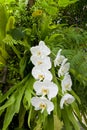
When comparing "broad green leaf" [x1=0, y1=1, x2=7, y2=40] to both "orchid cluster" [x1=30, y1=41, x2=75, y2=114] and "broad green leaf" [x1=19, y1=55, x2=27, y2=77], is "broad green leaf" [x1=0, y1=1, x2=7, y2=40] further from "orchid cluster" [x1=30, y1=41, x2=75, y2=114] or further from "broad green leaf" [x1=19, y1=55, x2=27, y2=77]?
"orchid cluster" [x1=30, y1=41, x2=75, y2=114]

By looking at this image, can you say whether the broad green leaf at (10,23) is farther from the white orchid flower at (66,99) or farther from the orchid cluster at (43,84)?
the white orchid flower at (66,99)

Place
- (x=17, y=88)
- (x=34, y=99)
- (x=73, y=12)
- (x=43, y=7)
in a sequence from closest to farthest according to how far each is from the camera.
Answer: (x=34, y=99) < (x=17, y=88) < (x=43, y=7) < (x=73, y=12)

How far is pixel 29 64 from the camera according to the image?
187 cm

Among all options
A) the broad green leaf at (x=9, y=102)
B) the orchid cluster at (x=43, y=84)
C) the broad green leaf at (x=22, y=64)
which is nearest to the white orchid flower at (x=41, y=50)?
the orchid cluster at (x=43, y=84)

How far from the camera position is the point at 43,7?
215cm

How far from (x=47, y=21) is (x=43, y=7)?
26 cm

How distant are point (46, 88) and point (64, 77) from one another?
121mm

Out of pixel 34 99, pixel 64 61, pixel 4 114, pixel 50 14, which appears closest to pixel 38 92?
pixel 34 99

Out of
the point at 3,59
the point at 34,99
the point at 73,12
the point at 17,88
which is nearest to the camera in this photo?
the point at 34,99

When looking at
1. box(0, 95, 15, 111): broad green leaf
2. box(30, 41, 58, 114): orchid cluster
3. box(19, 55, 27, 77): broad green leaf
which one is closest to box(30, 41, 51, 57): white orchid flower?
box(30, 41, 58, 114): orchid cluster

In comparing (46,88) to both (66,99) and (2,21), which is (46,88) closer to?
(66,99)

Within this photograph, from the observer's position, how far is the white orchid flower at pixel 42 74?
1.60 m

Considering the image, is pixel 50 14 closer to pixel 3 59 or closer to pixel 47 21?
pixel 47 21

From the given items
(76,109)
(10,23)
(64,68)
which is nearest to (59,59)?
(64,68)
